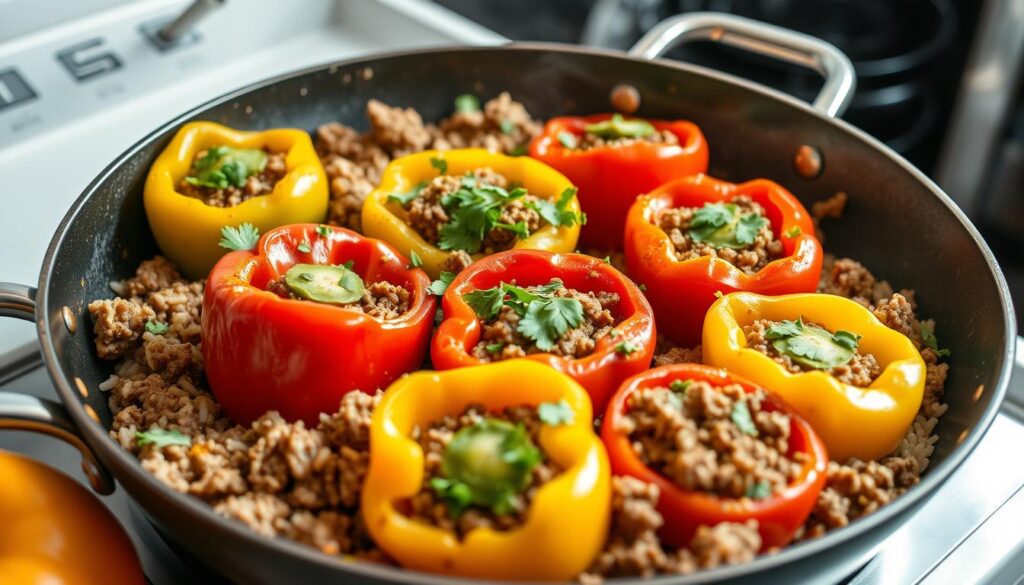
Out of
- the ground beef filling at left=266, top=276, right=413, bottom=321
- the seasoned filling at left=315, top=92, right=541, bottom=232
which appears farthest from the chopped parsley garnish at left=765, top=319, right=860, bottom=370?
the seasoned filling at left=315, top=92, right=541, bottom=232

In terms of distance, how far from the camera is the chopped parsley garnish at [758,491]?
1507 millimetres

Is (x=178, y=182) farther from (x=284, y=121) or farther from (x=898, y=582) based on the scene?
(x=898, y=582)

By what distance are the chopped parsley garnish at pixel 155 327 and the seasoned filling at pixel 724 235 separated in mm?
1063

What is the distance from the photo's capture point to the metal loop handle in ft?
5.12

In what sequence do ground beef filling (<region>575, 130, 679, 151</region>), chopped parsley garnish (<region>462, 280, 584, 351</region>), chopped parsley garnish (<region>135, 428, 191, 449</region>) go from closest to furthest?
chopped parsley garnish (<region>135, 428, 191, 449</region>) < chopped parsley garnish (<region>462, 280, 584, 351</region>) < ground beef filling (<region>575, 130, 679, 151</region>)

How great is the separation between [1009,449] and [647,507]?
967mm

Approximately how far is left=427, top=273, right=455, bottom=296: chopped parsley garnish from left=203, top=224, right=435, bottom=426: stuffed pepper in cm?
2

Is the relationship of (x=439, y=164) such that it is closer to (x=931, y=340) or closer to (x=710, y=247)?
(x=710, y=247)

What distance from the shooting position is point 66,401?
60.5 inches

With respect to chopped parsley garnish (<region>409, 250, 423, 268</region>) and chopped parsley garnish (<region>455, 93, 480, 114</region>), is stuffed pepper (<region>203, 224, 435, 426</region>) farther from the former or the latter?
chopped parsley garnish (<region>455, 93, 480, 114</region>)

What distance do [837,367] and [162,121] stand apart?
1.94m

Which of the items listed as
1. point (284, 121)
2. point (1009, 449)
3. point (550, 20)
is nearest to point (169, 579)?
point (284, 121)

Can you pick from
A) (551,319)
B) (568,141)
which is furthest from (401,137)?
(551,319)

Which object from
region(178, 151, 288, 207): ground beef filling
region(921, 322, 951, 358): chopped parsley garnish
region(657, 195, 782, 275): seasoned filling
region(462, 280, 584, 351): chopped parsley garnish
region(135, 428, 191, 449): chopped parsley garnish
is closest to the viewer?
region(135, 428, 191, 449): chopped parsley garnish
